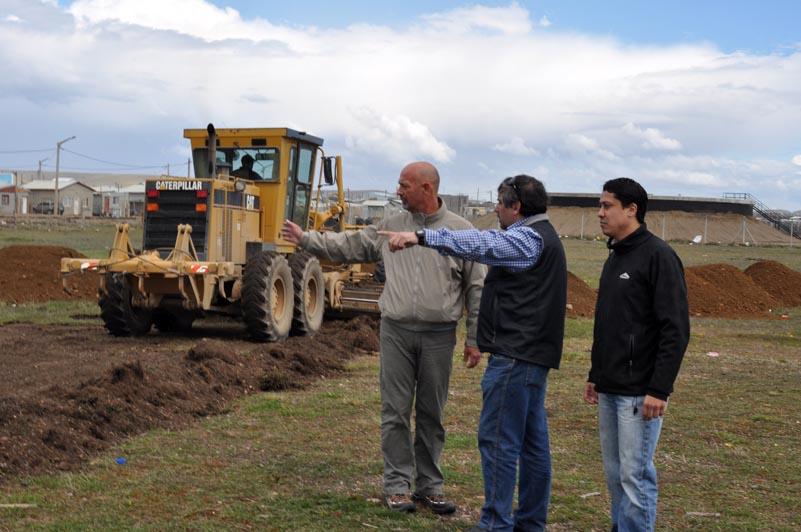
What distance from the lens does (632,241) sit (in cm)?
502

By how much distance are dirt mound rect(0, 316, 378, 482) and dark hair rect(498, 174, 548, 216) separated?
141 inches

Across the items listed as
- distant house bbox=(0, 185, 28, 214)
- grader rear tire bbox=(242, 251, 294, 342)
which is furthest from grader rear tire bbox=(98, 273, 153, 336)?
distant house bbox=(0, 185, 28, 214)

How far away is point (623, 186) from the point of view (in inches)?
201

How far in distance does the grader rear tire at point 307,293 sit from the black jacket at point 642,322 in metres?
10.4

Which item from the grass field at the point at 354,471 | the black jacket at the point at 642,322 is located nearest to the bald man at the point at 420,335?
the grass field at the point at 354,471

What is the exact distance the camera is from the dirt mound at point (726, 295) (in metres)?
22.5

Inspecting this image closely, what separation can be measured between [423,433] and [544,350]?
1158 millimetres

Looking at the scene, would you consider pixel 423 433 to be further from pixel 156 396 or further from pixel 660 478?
pixel 156 396

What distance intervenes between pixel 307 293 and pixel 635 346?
1084 cm

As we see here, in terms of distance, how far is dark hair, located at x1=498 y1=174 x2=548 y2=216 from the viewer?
222 inches

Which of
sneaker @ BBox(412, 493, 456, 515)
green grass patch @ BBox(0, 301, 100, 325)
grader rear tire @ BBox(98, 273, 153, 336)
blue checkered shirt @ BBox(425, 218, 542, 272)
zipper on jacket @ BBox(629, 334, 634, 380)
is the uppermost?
blue checkered shirt @ BBox(425, 218, 542, 272)

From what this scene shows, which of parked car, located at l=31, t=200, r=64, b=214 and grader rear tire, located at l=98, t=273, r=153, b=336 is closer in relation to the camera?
grader rear tire, located at l=98, t=273, r=153, b=336

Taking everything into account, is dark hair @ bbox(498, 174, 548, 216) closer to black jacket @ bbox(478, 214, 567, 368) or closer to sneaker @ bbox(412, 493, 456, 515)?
black jacket @ bbox(478, 214, 567, 368)

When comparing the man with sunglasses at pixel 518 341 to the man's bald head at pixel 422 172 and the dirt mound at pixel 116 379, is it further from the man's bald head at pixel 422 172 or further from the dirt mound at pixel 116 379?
the dirt mound at pixel 116 379
